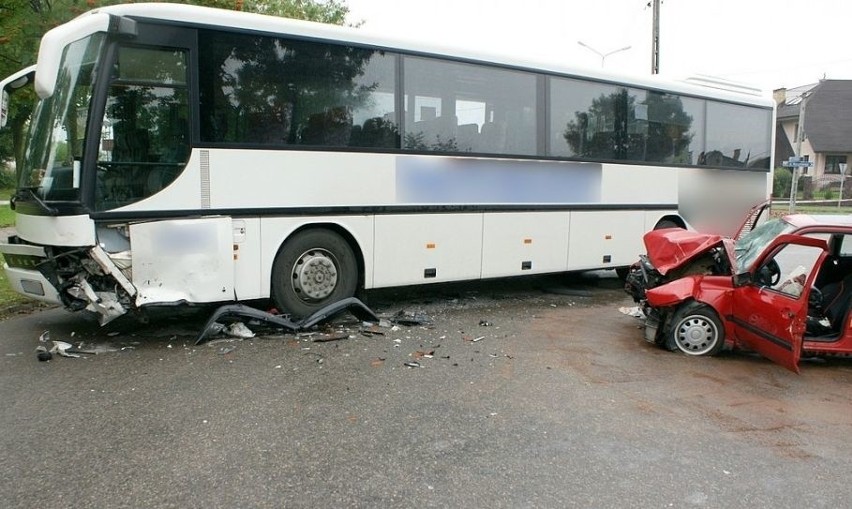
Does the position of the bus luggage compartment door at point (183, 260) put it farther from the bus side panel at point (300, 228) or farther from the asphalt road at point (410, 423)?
the asphalt road at point (410, 423)

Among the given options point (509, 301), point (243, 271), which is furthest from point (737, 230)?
point (243, 271)

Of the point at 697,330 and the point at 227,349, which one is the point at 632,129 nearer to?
the point at 697,330

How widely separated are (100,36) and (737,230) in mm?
10703

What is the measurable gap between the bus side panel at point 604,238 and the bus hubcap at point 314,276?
3975mm

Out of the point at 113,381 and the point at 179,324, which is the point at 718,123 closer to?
the point at 179,324

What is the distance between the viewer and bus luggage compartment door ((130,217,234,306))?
6.16m

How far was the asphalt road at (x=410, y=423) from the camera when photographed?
11.6 ft

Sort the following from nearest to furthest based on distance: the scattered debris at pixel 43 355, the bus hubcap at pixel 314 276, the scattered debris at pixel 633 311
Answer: the scattered debris at pixel 43 355 → the bus hubcap at pixel 314 276 → the scattered debris at pixel 633 311

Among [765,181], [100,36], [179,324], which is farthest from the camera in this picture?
[765,181]

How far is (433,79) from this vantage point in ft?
26.4

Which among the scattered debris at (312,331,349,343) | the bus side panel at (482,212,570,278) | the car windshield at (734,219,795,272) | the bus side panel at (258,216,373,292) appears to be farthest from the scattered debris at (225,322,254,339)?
the car windshield at (734,219,795,272)

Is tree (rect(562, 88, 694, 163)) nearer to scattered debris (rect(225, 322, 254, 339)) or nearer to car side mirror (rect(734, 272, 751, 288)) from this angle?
car side mirror (rect(734, 272, 751, 288))

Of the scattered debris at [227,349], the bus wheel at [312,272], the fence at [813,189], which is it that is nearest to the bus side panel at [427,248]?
the bus wheel at [312,272]

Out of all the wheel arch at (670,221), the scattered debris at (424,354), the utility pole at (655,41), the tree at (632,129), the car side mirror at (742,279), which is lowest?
the scattered debris at (424,354)
